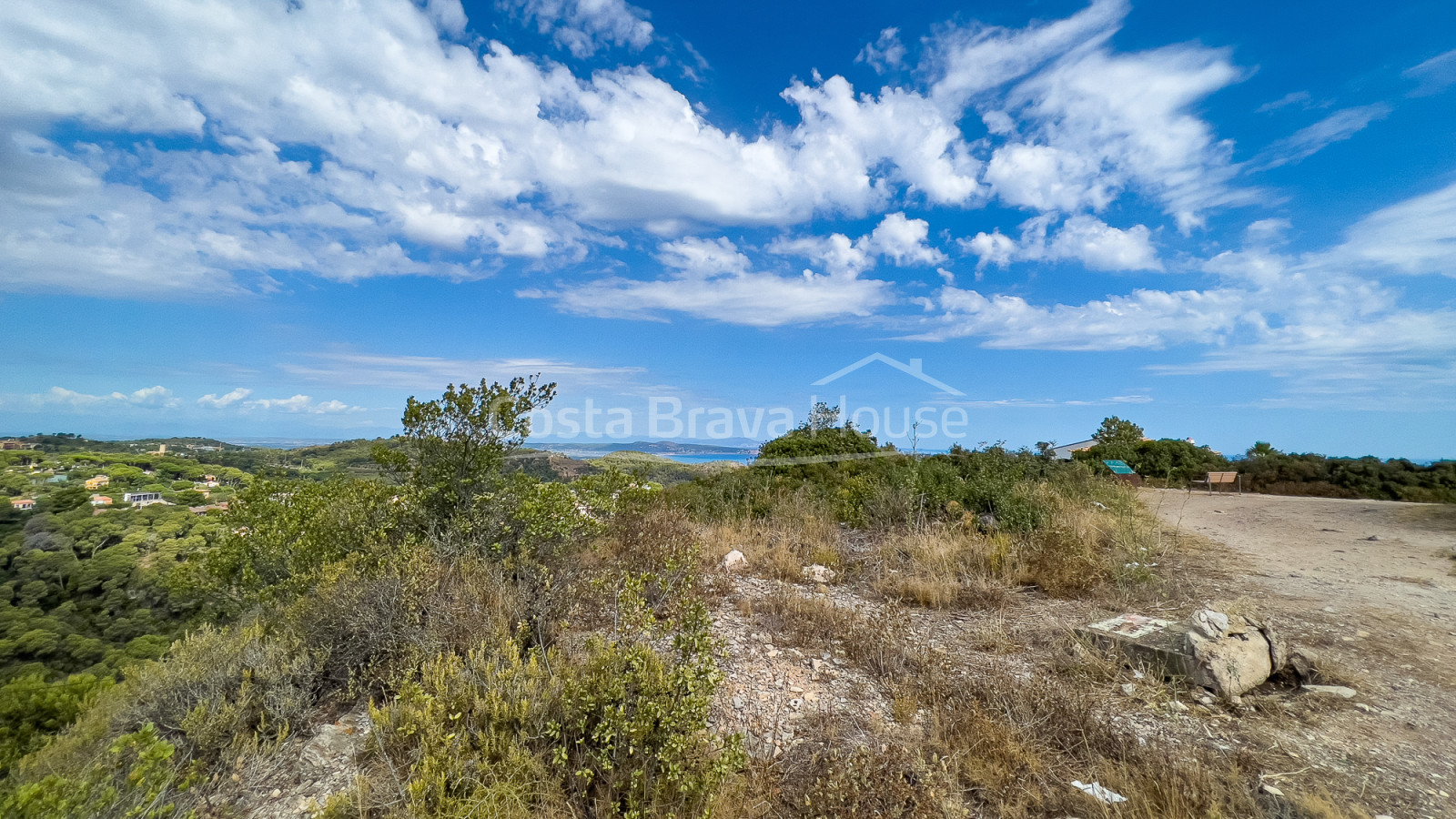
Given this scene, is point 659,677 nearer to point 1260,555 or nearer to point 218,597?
point 218,597

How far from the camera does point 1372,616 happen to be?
4828mm

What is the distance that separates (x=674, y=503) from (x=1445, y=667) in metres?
7.33

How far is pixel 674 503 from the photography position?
8.59 meters

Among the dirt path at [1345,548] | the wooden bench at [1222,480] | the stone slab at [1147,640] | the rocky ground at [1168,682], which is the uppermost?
the wooden bench at [1222,480]

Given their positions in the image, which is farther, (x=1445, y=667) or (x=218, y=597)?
(x=218, y=597)

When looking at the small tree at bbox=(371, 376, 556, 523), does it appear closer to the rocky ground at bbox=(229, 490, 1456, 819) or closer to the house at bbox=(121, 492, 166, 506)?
the rocky ground at bbox=(229, 490, 1456, 819)

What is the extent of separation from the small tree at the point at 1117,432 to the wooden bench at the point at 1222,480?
4854 millimetres

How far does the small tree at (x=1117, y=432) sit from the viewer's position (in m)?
22.1

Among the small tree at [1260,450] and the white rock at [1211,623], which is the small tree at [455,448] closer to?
the white rock at [1211,623]

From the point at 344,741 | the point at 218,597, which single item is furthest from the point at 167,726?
the point at 218,597

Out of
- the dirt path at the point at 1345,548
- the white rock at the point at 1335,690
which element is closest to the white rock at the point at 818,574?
the white rock at the point at 1335,690

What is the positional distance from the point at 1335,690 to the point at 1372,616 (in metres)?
2.13

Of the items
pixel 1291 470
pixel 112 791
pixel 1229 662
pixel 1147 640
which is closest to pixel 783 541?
pixel 1147 640

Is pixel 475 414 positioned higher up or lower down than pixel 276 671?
higher up
